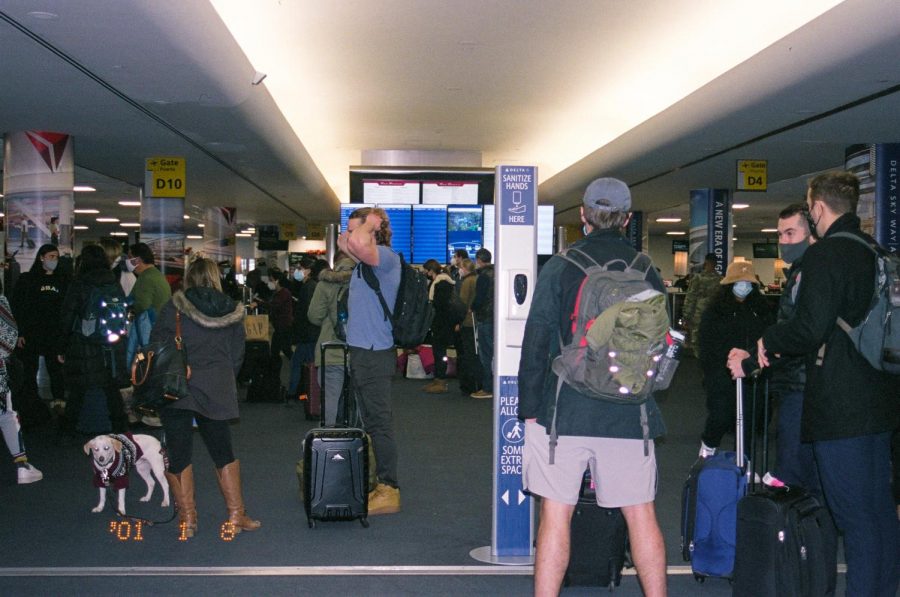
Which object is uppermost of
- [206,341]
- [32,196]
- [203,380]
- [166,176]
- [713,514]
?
[166,176]

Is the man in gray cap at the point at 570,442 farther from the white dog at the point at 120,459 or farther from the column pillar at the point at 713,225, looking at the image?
the column pillar at the point at 713,225

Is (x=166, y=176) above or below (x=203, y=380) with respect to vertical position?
above

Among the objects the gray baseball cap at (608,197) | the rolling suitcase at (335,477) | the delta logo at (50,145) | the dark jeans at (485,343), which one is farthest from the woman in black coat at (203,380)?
the delta logo at (50,145)

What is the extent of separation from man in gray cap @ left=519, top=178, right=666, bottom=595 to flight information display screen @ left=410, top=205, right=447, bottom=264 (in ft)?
32.8

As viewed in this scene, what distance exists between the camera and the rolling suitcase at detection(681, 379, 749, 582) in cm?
434

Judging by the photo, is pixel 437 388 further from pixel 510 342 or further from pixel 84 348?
pixel 510 342

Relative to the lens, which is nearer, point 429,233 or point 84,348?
point 84,348

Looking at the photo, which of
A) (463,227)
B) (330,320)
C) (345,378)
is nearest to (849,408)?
(345,378)

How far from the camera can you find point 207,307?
5.12m

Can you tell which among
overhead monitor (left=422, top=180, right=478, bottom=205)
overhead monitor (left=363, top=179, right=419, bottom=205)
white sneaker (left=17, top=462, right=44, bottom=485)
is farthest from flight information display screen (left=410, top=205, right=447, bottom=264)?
white sneaker (left=17, top=462, right=44, bottom=485)

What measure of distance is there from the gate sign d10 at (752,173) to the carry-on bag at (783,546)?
1079cm

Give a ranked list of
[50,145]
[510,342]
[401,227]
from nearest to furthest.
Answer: [510,342]
[50,145]
[401,227]

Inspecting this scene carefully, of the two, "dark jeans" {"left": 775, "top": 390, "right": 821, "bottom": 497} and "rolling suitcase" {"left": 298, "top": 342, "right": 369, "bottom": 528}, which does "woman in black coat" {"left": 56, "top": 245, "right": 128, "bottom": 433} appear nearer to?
"rolling suitcase" {"left": 298, "top": 342, "right": 369, "bottom": 528}

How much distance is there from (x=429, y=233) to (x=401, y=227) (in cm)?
41
